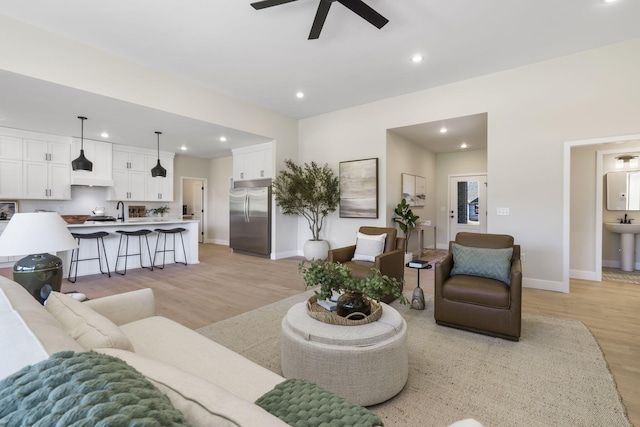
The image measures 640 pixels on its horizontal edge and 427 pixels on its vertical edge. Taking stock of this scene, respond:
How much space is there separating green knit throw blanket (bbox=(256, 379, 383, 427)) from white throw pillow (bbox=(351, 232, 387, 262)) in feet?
9.45

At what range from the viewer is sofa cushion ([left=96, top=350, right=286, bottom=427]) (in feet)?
2.03

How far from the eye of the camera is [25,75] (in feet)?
11.1

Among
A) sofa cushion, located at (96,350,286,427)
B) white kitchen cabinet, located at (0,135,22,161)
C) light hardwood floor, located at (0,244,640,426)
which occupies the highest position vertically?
white kitchen cabinet, located at (0,135,22,161)

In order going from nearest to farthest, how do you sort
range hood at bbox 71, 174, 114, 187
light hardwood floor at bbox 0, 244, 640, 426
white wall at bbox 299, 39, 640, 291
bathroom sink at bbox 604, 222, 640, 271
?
light hardwood floor at bbox 0, 244, 640, 426
white wall at bbox 299, 39, 640, 291
bathroom sink at bbox 604, 222, 640, 271
range hood at bbox 71, 174, 114, 187

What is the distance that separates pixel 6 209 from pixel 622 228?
36.8 feet

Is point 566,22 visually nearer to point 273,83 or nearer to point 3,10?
point 273,83

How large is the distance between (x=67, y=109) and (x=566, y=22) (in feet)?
22.2

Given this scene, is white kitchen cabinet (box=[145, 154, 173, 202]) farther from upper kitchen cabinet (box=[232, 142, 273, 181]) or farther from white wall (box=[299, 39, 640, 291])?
white wall (box=[299, 39, 640, 291])

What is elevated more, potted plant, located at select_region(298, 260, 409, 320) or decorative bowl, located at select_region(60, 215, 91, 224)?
decorative bowl, located at select_region(60, 215, 91, 224)

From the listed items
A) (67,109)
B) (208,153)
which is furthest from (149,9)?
(208,153)

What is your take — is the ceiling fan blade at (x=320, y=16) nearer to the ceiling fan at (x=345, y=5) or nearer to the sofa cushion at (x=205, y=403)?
the ceiling fan at (x=345, y=5)

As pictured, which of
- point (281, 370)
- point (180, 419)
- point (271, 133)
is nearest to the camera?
point (180, 419)

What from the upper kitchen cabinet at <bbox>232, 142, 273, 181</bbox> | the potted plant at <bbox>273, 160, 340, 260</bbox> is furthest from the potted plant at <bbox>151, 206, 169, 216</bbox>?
the potted plant at <bbox>273, 160, 340, 260</bbox>

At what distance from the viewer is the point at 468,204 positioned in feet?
26.4
